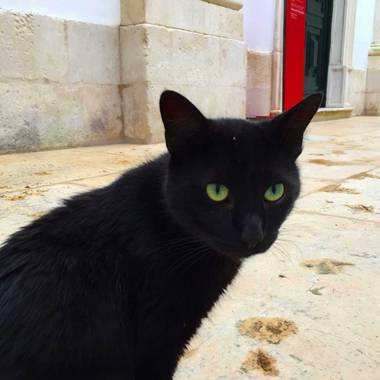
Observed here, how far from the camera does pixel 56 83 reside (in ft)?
13.2

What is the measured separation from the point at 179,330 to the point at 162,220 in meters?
0.27

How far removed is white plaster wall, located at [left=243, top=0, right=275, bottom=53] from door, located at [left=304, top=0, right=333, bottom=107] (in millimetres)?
1865

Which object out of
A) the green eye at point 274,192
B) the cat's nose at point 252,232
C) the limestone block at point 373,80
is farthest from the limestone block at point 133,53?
the limestone block at point 373,80

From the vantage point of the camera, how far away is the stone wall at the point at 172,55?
172 inches

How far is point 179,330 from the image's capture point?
1.02m

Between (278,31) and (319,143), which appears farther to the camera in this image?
(278,31)

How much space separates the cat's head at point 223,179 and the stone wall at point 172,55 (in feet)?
9.60

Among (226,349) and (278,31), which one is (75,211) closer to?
(226,349)

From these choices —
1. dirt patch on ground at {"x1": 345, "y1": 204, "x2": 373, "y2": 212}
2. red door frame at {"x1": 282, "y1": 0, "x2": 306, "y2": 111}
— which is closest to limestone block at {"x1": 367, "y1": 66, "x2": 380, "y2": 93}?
red door frame at {"x1": 282, "y1": 0, "x2": 306, "y2": 111}

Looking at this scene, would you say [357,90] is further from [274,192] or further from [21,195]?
[274,192]

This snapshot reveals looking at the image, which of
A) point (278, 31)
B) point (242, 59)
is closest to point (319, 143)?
point (242, 59)

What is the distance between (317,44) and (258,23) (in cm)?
282

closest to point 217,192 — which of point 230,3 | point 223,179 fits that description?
point 223,179

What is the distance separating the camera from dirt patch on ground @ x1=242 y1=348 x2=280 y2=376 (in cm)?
107
